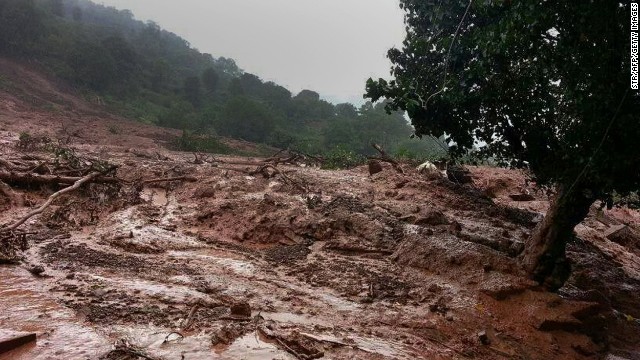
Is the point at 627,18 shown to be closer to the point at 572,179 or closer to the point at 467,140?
the point at 572,179

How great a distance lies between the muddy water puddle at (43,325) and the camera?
9.45 feet

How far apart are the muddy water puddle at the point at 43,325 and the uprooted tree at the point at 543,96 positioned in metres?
Result: 4.86

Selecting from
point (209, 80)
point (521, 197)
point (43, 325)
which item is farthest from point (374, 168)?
point (209, 80)

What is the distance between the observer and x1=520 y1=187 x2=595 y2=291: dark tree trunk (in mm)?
5057

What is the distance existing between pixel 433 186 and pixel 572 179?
16.4 feet

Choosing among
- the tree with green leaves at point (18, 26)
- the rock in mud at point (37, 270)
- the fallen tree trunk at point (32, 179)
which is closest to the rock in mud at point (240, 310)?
the rock in mud at point (37, 270)

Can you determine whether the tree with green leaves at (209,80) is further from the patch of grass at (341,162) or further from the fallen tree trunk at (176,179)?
the fallen tree trunk at (176,179)

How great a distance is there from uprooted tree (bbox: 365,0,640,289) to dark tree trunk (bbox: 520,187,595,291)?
0.04 feet

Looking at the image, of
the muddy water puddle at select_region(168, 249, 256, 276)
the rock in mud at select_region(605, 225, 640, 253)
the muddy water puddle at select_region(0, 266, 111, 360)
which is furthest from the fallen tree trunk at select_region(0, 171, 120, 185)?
the rock in mud at select_region(605, 225, 640, 253)

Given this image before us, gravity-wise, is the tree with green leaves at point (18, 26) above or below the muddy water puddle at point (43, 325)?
above

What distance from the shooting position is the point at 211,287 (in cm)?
455

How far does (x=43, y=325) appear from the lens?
3.23 m

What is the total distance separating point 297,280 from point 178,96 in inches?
1648

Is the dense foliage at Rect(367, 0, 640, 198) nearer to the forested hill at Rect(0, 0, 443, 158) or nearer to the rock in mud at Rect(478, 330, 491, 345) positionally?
the rock in mud at Rect(478, 330, 491, 345)
